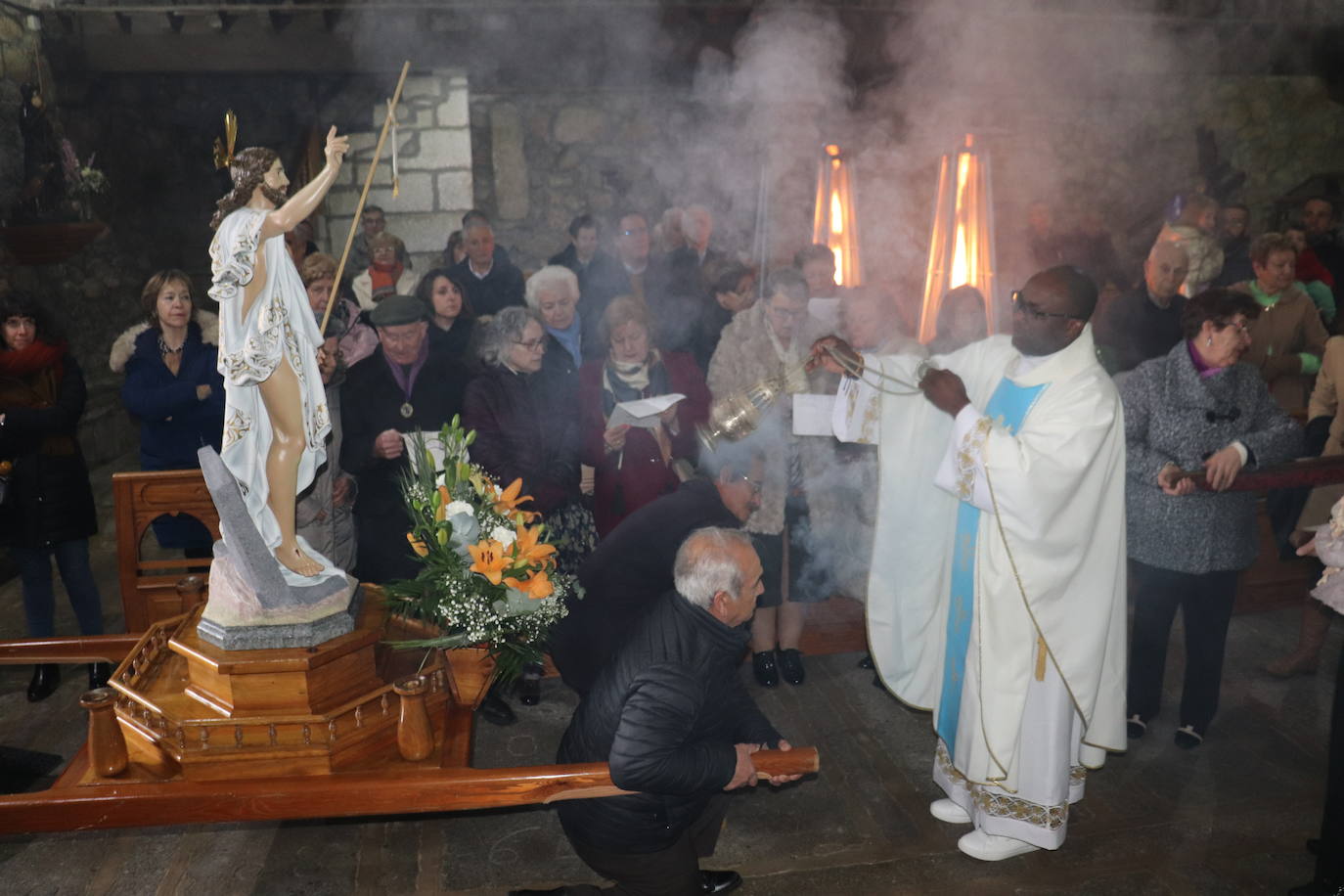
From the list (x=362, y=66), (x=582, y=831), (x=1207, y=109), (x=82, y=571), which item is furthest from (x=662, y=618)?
(x=1207, y=109)

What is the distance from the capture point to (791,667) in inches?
A: 184

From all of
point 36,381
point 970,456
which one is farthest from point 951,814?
point 36,381

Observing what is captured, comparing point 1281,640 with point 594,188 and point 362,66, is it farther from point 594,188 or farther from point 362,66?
point 362,66

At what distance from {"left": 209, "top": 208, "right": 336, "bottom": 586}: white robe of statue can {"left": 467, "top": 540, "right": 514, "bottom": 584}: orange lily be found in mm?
413

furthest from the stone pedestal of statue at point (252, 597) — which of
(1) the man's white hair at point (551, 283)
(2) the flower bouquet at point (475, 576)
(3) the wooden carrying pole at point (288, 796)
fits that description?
(1) the man's white hair at point (551, 283)

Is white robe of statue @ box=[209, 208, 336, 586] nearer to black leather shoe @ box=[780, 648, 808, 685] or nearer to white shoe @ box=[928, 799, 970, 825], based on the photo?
white shoe @ box=[928, 799, 970, 825]

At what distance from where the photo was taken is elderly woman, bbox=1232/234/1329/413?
546 cm

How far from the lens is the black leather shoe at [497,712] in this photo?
4297 millimetres

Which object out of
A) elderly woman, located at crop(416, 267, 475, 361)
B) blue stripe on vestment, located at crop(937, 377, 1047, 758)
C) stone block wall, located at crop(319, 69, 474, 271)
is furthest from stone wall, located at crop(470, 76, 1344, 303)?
blue stripe on vestment, located at crop(937, 377, 1047, 758)

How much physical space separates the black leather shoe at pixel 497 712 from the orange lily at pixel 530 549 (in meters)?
1.52

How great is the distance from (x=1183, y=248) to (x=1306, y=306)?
3.20 ft

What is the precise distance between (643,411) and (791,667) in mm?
1462

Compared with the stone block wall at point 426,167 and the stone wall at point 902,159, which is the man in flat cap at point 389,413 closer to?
the stone wall at point 902,159

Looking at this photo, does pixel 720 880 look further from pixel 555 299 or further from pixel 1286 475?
pixel 555 299
